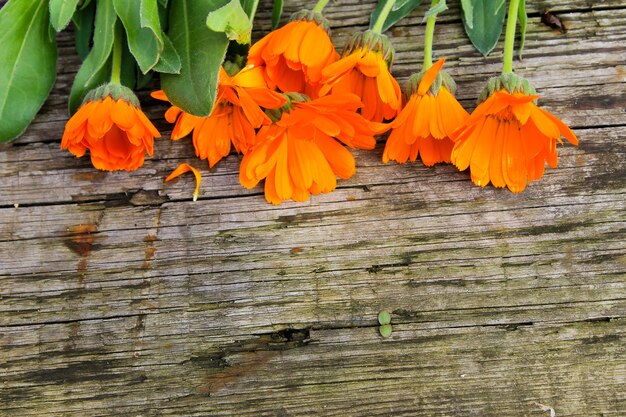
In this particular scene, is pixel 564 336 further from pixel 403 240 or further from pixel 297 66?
pixel 297 66

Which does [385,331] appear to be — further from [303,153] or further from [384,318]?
[303,153]

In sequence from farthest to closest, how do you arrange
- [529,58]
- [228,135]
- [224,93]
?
[529,58]
[228,135]
[224,93]

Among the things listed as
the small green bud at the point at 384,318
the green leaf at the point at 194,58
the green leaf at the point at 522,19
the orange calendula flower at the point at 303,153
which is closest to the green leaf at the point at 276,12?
the green leaf at the point at 194,58

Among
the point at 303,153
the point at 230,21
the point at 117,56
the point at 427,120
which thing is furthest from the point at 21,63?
the point at 427,120

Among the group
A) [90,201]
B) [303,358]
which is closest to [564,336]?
[303,358]

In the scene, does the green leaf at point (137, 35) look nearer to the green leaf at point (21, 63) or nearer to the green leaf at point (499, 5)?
the green leaf at point (21, 63)
